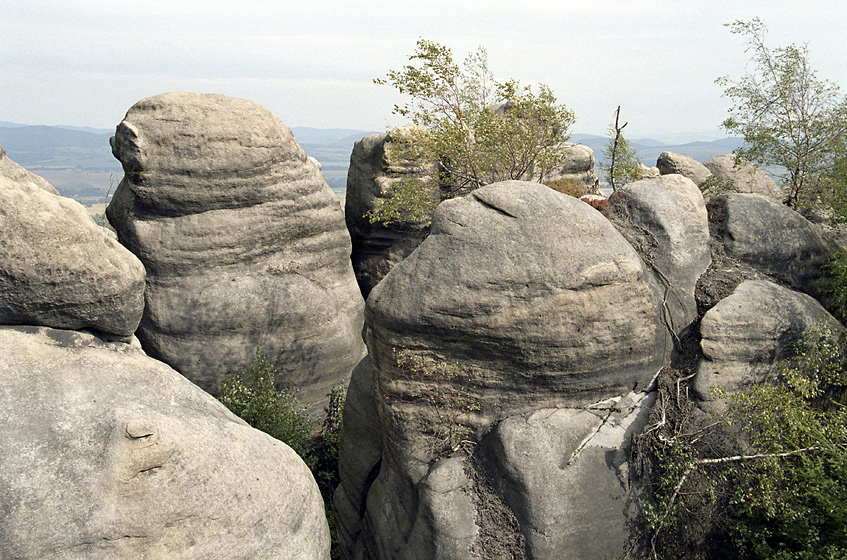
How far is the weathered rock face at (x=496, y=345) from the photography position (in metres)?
8.41

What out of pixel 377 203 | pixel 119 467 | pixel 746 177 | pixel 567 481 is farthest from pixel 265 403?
pixel 746 177

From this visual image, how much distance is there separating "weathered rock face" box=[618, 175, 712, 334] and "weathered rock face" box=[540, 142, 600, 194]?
318 inches

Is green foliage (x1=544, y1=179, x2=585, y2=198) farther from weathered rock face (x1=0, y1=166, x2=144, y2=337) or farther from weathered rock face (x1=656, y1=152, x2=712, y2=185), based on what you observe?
weathered rock face (x1=0, y1=166, x2=144, y2=337)

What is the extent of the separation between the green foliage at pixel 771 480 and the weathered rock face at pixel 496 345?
909 millimetres

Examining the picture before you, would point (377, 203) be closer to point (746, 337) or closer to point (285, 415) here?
point (285, 415)

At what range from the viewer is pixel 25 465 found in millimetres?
6105

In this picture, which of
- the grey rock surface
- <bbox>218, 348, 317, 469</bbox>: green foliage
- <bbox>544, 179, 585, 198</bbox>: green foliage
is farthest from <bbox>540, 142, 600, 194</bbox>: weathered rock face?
the grey rock surface

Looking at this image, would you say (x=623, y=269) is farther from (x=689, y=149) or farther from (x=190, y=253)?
(x=689, y=149)

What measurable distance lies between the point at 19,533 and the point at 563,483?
6262mm

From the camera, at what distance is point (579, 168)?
1941cm

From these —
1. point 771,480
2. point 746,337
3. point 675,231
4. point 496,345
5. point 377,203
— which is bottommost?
point 771,480

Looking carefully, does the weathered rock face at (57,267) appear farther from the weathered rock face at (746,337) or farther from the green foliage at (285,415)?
the weathered rock face at (746,337)

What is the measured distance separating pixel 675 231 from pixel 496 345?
3981mm

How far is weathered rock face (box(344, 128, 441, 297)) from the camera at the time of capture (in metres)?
16.3
